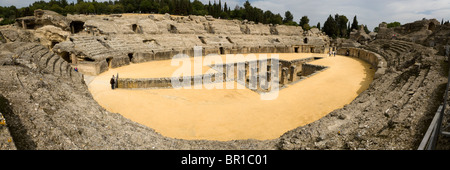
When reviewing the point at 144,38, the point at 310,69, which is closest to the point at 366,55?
the point at 310,69

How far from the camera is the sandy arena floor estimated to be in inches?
292

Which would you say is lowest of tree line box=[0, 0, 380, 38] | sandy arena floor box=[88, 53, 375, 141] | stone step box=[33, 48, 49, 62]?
sandy arena floor box=[88, 53, 375, 141]

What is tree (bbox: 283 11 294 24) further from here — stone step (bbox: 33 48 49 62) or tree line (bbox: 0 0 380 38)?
stone step (bbox: 33 48 49 62)

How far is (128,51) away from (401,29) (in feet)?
98.1

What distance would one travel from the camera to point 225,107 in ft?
30.7

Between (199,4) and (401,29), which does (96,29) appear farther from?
(199,4)

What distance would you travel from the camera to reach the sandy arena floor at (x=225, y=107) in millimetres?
7409

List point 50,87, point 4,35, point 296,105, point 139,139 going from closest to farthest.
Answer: point 139,139 → point 50,87 → point 296,105 → point 4,35

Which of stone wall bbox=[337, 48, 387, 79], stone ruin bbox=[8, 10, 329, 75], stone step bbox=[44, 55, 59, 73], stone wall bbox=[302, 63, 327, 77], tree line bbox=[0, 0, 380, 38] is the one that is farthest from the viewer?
tree line bbox=[0, 0, 380, 38]

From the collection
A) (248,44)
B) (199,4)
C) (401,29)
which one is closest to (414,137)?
(248,44)

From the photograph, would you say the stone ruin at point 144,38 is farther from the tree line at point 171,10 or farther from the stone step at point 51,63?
the tree line at point 171,10

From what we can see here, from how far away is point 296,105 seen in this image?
9656 mm

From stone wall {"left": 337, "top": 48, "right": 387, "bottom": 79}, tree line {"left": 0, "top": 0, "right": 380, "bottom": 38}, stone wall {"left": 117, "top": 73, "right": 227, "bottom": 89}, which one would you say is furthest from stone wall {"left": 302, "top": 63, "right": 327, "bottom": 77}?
tree line {"left": 0, "top": 0, "right": 380, "bottom": 38}
